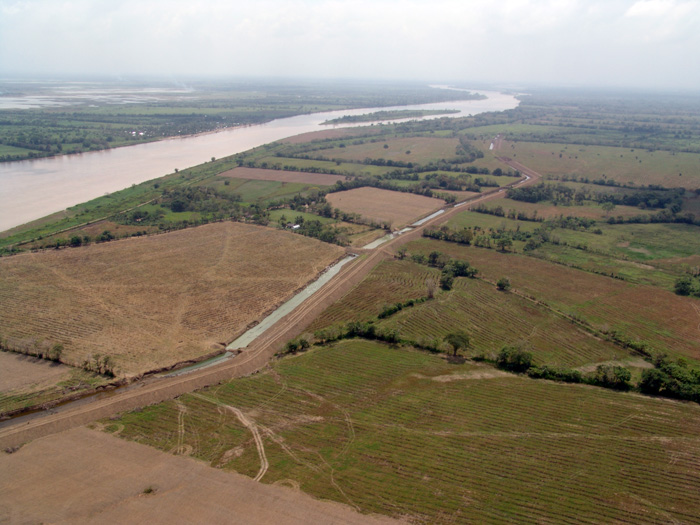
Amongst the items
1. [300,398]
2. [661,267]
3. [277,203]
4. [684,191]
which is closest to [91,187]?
[277,203]

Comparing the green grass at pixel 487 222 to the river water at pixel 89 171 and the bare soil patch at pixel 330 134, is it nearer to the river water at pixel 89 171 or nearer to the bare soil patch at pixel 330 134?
the river water at pixel 89 171

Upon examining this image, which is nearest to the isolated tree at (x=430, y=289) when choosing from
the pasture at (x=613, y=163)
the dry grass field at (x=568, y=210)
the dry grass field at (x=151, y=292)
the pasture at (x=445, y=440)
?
the pasture at (x=445, y=440)

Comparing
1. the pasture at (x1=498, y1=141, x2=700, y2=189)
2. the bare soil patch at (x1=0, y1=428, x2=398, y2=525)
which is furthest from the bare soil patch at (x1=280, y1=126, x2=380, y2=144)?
the bare soil patch at (x1=0, y1=428, x2=398, y2=525)

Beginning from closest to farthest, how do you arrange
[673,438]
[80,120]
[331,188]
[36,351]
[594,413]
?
[673,438], [594,413], [36,351], [331,188], [80,120]

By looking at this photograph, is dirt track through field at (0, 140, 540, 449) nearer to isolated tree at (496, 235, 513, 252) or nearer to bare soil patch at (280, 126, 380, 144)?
isolated tree at (496, 235, 513, 252)

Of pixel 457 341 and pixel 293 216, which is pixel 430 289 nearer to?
pixel 457 341

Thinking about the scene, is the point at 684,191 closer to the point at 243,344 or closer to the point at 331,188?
the point at 331,188
